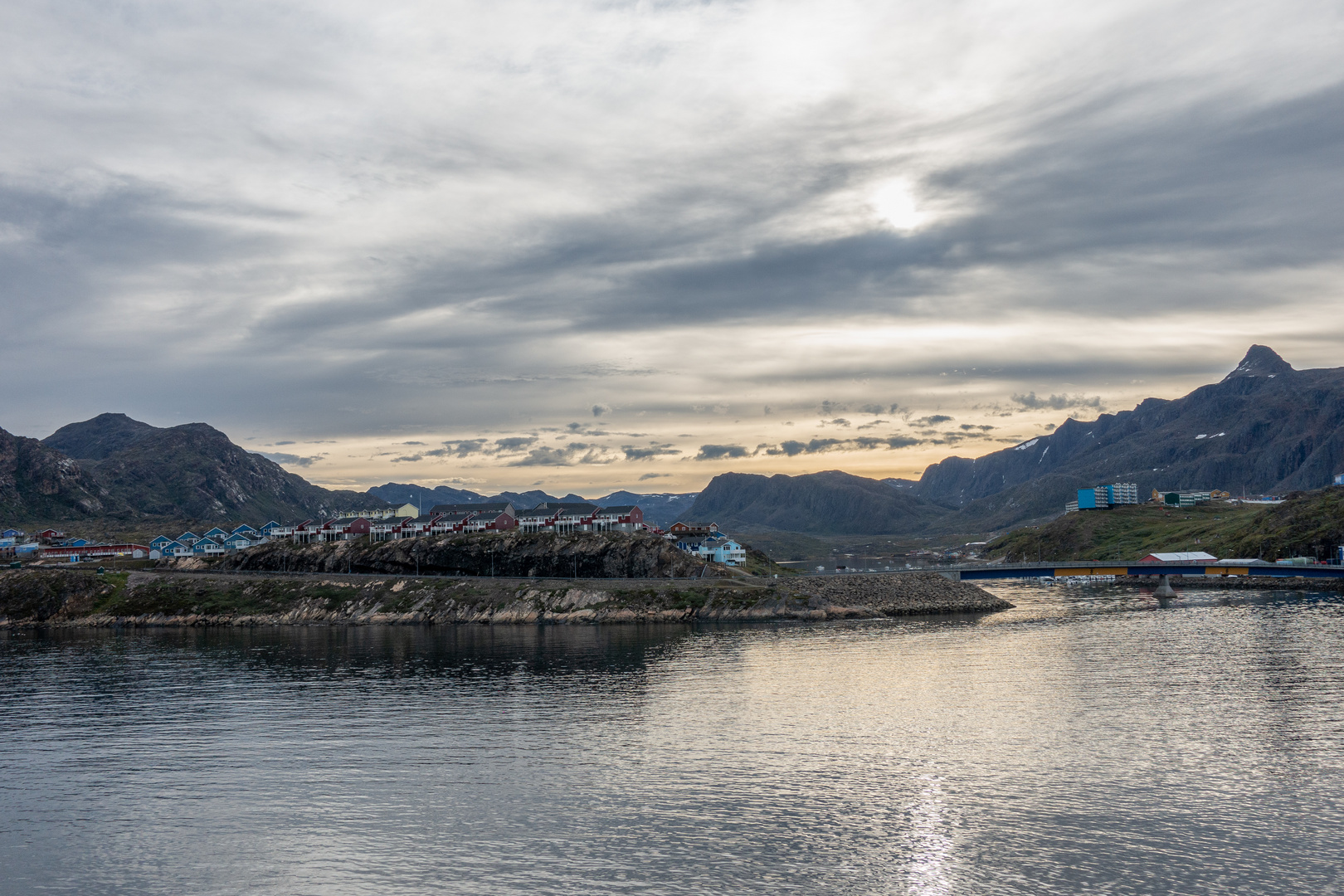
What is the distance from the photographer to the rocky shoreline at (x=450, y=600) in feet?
532

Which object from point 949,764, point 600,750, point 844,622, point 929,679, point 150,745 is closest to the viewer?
point 949,764

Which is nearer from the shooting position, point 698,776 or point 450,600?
point 698,776

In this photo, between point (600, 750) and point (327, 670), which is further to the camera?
point (327, 670)

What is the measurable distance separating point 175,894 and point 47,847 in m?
13.1

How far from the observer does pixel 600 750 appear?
195 ft

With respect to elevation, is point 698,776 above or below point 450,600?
above

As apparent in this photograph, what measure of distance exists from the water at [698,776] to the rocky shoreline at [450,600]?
5750cm

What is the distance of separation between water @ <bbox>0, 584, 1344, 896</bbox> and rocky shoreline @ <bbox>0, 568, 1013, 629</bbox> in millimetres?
57504

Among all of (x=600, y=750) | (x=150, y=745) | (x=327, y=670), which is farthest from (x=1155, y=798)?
(x=327, y=670)

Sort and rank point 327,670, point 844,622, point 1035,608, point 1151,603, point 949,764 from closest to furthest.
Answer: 1. point 949,764
2. point 327,670
3. point 844,622
4. point 1035,608
5. point 1151,603

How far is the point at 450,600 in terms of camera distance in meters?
177

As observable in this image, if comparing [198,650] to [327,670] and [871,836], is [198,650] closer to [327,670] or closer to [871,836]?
[327,670]

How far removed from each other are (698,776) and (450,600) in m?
135

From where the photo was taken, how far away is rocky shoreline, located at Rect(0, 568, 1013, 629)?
162 m
